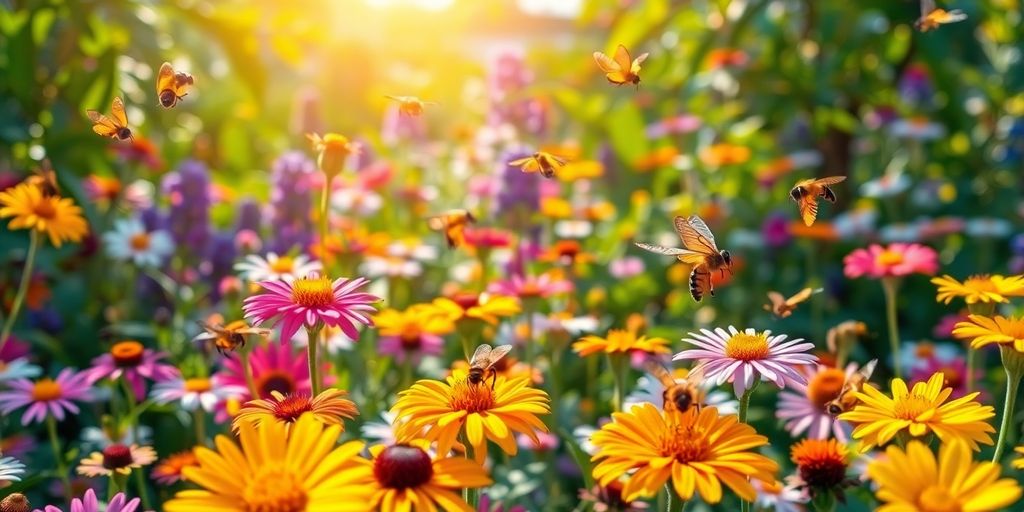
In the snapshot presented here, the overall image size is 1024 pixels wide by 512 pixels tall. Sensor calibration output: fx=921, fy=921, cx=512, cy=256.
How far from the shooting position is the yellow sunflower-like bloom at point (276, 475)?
0.68 metres

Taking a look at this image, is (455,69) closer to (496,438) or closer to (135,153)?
(135,153)

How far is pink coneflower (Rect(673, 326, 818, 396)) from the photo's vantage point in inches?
34.7

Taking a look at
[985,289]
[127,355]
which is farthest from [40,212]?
[985,289]

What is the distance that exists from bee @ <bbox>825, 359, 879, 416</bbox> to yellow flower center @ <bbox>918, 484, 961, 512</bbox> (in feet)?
0.98

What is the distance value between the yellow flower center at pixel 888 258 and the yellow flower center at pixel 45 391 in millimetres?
1264

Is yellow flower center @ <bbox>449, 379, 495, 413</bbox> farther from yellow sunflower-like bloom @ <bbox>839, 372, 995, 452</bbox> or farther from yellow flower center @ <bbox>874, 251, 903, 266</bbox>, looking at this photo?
yellow flower center @ <bbox>874, 251, 903, 266</bbox>

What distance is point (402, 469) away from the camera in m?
0.77

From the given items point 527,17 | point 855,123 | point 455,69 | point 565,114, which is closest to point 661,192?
point 855,123

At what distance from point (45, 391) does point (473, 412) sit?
78cm

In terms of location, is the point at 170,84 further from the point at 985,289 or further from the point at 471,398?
the point at 985,289

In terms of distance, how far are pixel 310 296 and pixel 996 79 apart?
283 cm

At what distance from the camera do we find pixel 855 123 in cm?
301

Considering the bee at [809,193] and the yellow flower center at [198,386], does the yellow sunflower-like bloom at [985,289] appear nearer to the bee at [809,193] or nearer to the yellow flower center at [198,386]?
the bee at [809,193]

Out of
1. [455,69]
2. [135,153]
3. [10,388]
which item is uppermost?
[455,69]
